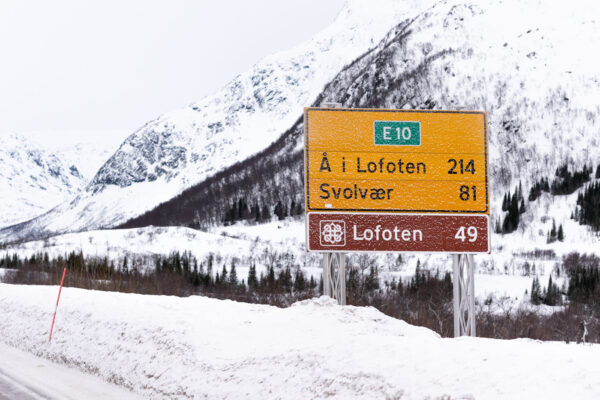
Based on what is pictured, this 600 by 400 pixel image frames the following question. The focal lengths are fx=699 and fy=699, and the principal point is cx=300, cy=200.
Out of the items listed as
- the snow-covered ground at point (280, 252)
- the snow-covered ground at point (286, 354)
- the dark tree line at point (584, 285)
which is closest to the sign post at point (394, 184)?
the snow-covered ground at point (286, 354)

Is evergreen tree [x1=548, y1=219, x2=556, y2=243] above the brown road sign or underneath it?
underneath

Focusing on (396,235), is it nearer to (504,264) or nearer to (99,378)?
(99,378)

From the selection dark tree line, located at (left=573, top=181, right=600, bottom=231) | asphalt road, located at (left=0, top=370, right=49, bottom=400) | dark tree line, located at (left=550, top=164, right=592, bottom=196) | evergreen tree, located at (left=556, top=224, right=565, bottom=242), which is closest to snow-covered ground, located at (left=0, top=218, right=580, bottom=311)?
evergreen tree, located at (left=556, top=224, right=565, bottom=242)

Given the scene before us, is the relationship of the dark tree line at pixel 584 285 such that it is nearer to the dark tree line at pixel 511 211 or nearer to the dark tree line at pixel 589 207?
the dark tree line at pixel 589 207

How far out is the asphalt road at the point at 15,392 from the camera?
973 cm

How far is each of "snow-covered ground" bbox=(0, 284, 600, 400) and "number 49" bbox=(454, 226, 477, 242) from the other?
4.31 metres

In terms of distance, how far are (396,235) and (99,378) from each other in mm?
7207

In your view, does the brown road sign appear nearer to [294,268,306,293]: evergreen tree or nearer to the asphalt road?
the asphalt road

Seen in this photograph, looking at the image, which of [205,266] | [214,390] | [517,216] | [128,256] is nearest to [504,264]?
[517,216]

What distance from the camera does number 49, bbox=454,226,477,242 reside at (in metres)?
15.7

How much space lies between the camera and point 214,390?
28.5 ft

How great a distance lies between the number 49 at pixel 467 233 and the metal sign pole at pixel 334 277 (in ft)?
8.57

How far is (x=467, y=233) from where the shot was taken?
15.7 m

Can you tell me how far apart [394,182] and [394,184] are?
0.15 feet
